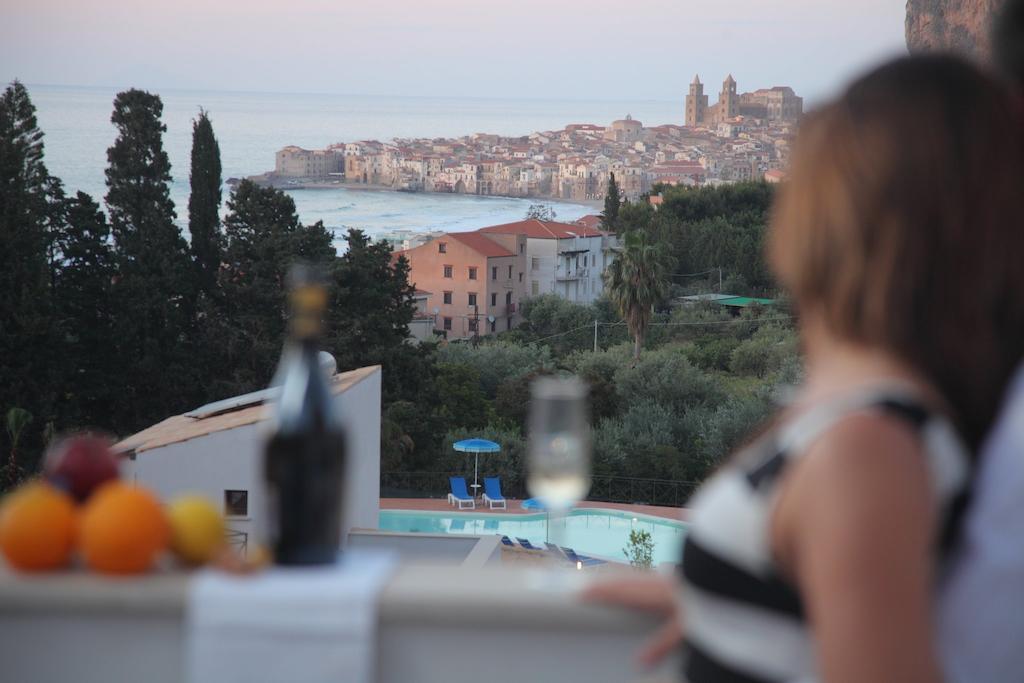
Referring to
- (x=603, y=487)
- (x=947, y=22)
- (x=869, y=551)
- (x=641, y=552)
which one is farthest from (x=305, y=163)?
(x=869, y=551)

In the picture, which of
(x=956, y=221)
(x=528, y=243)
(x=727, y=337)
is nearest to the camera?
(x=956, y=221)

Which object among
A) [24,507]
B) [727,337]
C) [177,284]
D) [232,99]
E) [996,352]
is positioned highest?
[232,99]

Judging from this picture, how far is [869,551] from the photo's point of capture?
0.70 metres

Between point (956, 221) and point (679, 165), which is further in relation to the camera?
point (679, 165)

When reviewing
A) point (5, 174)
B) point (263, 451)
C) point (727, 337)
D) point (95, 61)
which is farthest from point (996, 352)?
point (95, 61)

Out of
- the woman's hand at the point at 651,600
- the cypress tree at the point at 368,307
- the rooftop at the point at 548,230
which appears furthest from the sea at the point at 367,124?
the woman's hand at the point at 651,600

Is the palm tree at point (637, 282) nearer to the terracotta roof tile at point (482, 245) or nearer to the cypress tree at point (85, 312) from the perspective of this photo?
the terracotta roof tile at point (482, 245)

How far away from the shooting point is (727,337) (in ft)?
103

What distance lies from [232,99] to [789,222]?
47.5 metres

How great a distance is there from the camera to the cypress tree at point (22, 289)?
63.0 ft

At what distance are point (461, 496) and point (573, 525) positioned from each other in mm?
2099

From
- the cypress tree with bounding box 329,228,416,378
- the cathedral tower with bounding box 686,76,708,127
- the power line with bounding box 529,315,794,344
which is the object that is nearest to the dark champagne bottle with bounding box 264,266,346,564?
the cypress tree with bounding box 329,228,416,378

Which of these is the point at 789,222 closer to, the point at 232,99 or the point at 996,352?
the point at 996,352

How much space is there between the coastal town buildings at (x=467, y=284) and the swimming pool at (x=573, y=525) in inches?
795
